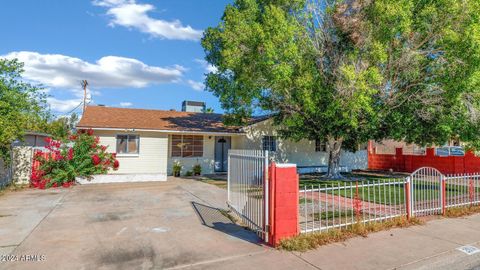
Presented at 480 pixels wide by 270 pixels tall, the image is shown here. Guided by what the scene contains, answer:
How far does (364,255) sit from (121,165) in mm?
13733

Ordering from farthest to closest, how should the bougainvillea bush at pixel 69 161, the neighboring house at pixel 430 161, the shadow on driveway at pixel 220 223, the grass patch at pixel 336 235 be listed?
1. the neighboring house at pixel 430 161
2. the bougainvillea bush at pixel 69 161
3. the shadow on driveway at pixel 220 223
4. the grass patch at pixel 336 235

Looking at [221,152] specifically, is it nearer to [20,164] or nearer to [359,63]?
[359,63]

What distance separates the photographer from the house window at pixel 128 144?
16.3m

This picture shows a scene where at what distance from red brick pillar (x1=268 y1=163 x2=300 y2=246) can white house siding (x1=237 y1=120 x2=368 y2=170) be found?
12975 mm

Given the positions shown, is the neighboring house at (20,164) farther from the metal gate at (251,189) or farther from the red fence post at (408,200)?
the red fence post at (408,200)

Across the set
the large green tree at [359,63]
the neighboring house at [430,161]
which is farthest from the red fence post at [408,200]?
the neighboring house at [430,161]

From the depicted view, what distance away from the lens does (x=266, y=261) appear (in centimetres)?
518

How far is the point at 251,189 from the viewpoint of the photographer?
676cm

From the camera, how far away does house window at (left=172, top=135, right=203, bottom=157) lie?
18219 millimetres

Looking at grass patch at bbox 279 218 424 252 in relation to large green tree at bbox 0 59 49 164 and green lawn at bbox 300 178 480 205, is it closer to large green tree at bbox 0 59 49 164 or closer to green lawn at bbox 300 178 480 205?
green lawn at bbox 300 178 480 205

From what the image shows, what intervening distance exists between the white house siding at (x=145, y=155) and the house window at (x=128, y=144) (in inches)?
9.4

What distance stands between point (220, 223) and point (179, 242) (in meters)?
1.68

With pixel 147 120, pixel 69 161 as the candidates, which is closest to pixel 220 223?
pixel 69 161

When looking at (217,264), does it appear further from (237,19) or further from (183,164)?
(183,164)
